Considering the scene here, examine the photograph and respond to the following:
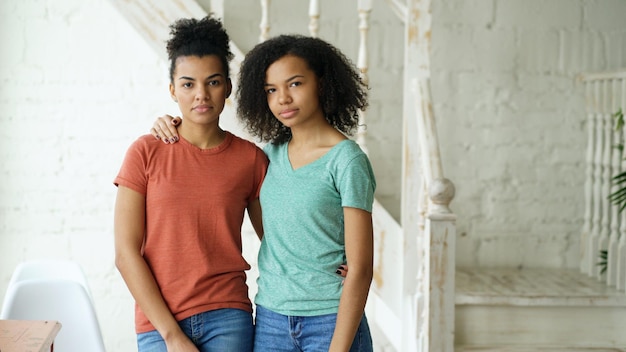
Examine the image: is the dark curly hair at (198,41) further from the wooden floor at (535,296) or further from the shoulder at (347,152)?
the wooden floor at (535,296)

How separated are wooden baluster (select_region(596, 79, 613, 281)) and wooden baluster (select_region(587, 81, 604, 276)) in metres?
0.02

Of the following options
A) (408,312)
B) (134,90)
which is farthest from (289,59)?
(134,90)

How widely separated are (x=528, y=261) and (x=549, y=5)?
1.27m

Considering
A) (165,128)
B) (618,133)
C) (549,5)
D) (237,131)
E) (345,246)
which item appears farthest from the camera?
(549,5)

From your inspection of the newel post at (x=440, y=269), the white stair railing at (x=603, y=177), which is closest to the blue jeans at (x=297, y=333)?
the newel post at (x=440, y=269)

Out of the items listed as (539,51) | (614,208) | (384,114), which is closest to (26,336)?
(384,114)

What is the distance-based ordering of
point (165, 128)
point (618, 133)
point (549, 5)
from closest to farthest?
point (165, 128) → point (618, 133) → point (549, 5)

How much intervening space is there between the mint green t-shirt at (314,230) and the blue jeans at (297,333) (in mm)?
16

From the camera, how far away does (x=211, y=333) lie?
1.64 meters

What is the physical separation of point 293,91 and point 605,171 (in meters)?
2.47

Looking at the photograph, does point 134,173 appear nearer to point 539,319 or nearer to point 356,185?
point 356,185

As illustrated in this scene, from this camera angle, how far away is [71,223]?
372cm

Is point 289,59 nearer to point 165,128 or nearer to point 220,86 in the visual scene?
point 220,86

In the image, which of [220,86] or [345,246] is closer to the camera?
[345,246]
